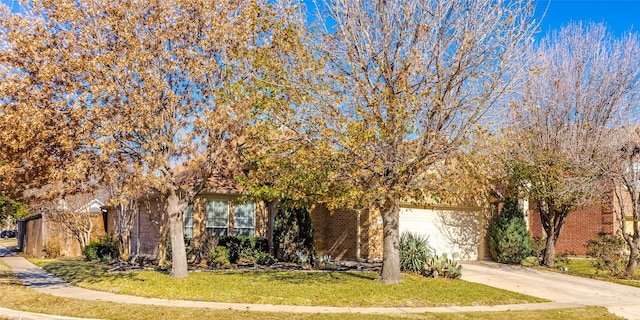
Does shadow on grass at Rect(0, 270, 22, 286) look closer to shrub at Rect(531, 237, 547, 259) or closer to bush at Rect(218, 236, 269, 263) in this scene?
bush at Rect(218, 236, 269, 263)

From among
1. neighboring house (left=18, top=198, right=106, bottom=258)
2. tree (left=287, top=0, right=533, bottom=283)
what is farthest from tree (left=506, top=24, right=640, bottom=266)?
neighboring house (left=18, top=198, right=106, bottom=258)

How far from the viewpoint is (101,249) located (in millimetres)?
23938

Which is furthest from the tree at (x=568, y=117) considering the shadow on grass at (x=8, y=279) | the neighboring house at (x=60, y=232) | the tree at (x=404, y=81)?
the neighboring house at (x=60, y=232)

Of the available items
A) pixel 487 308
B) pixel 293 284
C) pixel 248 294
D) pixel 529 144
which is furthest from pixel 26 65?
pixel 529 144

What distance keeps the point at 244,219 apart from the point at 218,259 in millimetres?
2999

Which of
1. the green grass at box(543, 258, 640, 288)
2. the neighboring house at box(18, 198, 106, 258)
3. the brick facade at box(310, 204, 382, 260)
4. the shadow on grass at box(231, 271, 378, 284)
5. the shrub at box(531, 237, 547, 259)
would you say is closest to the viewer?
the shadow on grass at box(231, 271, 378, 284)

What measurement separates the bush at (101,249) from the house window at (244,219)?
5.94 m

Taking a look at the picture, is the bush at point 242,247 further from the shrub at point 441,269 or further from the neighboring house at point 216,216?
the shrub at point 441,269

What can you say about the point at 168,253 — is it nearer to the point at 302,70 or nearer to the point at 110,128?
the point at 110,128

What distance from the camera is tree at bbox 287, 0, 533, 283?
1289 cm

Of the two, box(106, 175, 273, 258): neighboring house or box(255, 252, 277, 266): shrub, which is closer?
box(255, 252, 277, 266): shrub

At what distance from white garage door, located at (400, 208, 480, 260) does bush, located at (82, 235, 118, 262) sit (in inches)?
480

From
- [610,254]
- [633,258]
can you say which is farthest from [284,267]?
[633,258]

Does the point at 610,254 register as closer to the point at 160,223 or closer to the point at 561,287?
the point at 561,287
